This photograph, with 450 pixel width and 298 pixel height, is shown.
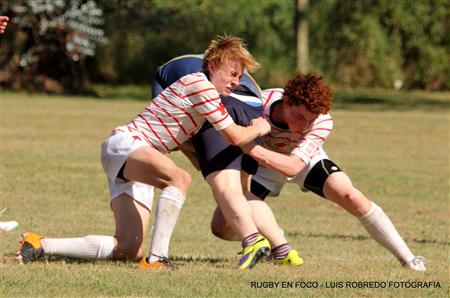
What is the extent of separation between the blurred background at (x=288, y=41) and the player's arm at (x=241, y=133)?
26.9m

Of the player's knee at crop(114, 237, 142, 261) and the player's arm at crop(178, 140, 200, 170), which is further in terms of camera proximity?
the player's arm at crop(178, 140, 200, 170)

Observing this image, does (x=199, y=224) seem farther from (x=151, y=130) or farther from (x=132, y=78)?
(x=132, y=78)

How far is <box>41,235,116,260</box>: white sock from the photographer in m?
7.59

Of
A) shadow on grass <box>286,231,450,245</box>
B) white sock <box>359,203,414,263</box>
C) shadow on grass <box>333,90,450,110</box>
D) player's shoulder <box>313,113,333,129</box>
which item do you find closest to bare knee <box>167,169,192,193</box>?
player's shoulder <box>313,113,333,129</box>

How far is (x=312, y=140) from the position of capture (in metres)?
7.64

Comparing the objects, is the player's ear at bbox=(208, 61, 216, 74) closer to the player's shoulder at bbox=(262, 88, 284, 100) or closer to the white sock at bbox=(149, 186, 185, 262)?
the player's shoulder at bbox=(262, 88, 284, 100)

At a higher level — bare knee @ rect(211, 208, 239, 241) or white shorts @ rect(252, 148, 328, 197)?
white shorts @ rect(252, 148, 328, 197)

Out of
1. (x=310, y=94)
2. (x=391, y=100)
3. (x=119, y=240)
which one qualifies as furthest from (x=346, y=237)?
(x=391, y=100)

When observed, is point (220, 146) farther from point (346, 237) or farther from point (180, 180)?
point (346, 237)

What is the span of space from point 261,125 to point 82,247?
152 centimetres

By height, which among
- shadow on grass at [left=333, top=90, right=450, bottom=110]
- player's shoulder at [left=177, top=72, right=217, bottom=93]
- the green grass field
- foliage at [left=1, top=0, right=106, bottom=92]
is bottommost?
shadow on grass at [left=333, top=90, right=450, bottom=110]

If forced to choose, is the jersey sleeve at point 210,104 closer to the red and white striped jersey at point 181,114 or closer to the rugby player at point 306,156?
the red and white striped jersey at point 181,114

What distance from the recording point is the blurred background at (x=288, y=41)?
116 ft

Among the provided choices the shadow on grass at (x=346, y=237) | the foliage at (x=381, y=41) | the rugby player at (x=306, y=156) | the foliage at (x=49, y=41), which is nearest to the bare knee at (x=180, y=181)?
the rugby player at (x=306, y=156)
